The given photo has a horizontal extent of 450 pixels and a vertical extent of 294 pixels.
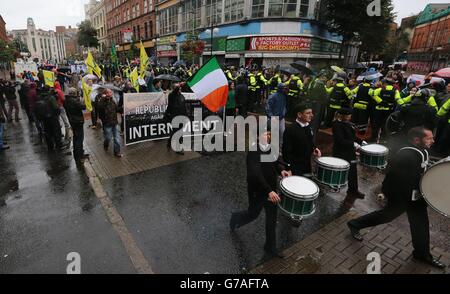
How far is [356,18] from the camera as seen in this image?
24.9m

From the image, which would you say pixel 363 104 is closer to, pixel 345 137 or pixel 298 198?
pixel 345 137

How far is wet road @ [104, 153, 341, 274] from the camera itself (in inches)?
148

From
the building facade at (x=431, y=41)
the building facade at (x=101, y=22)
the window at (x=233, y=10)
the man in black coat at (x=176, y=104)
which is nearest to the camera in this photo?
the man in black coat at (x=176, y=104)

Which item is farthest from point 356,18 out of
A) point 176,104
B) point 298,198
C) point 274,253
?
point 274,253

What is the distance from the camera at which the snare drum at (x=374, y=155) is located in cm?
491

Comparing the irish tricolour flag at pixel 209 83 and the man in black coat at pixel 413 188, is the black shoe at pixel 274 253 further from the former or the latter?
the irish tricolour flag at pixel 209 83

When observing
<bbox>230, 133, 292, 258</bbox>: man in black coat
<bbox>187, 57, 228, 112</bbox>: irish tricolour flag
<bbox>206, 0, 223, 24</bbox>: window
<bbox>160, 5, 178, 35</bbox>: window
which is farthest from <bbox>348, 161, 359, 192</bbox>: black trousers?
<bbox>160, 5, 178, 35</bbox>: window

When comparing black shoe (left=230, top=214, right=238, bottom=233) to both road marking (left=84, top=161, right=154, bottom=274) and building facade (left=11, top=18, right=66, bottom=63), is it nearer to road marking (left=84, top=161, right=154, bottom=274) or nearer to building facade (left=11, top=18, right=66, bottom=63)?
road marking (left=84, top=161, right=154, bottom=274)

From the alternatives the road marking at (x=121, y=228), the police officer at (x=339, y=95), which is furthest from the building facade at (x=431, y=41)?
the road marking at (x=121, y=228)

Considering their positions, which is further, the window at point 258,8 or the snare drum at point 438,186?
the window at point 258,8

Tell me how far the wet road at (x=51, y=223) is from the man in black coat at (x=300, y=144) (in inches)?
119

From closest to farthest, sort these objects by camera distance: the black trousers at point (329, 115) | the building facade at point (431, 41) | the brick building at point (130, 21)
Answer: the black trousers at point (329, 115) → the building facade at point (431, 41) → the brick building at point (130, 21)

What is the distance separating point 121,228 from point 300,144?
3.34 metres
